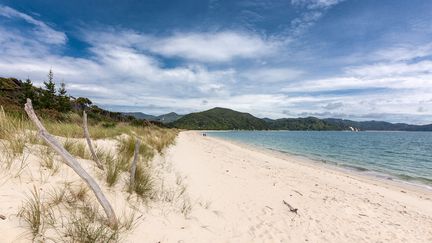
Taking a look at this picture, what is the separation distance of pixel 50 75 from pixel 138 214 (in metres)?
31.1

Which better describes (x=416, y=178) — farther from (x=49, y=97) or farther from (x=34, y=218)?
(x=49, y=97)

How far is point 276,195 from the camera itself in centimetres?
720

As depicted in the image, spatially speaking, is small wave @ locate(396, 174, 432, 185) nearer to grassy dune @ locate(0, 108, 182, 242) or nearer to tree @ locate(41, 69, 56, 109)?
grassy dune @ locate(0, 108, 182, 242)

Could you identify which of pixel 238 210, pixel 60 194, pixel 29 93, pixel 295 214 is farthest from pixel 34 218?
pixel 29 93

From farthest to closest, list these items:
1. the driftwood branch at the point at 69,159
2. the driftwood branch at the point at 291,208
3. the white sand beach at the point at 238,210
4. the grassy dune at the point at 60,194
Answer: the driftwood branch at the point at 291,208 < the white sand beach at the point at 238,210 < the driftwood branch at the point at 69,159 < the grassy dune at the point at 60,194

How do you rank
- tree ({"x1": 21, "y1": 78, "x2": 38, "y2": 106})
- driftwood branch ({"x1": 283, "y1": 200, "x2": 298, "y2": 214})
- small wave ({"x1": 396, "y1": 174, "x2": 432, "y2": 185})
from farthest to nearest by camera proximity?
tree ({"x1": 21, "y1": 78, "x2": 38, "y2": 106}) < small wave ({"x1": 396, "y1": 174, "x2": 432, "y2": 185}) < driftwood branch ({"x1": 283, "y1": 200, "x2": 298, "y2": 214})

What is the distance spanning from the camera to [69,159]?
294 centimetres

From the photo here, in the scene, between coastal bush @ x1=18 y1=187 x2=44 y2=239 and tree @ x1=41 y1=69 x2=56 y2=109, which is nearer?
coastal bush @ x1=18 y1=187 x2=44 y2=239

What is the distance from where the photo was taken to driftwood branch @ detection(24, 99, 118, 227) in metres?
2.88

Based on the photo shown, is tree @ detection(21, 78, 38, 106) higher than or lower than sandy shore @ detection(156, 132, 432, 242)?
higher

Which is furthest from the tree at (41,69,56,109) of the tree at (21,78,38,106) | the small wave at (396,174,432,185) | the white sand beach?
the small wave at (396,174,432,185)

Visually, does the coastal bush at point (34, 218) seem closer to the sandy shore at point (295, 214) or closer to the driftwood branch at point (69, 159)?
the driftwood branch at point (69, 159)

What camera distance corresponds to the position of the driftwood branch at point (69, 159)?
9.46ft

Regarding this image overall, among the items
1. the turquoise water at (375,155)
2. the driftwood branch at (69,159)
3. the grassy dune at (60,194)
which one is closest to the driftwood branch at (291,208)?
the grassy dune at (60,194)
